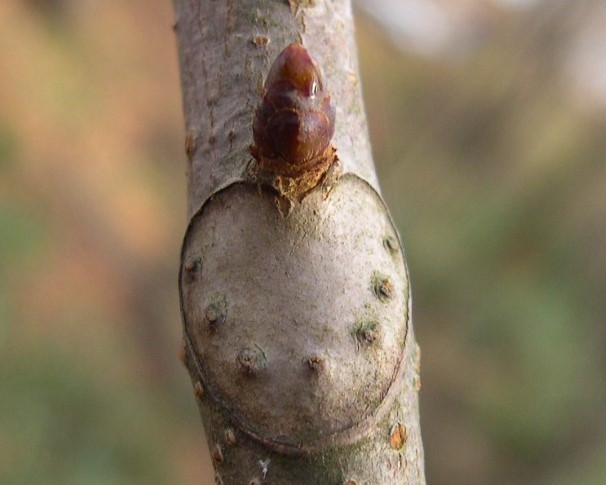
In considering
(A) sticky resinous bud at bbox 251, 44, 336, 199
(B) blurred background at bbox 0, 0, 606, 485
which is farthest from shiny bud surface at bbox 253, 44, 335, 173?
(B) blurred background at bbox 0, 0, 606, 485

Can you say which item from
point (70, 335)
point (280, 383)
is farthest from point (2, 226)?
point (280, 383)

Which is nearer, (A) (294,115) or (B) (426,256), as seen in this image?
(A) (294,115)

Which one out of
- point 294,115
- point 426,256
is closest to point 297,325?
point 294,115

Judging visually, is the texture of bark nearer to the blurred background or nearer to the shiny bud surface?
the shiny bud surface

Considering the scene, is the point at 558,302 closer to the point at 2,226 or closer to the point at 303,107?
the point at 2,226

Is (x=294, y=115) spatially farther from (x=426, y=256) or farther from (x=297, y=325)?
(x=426, y=256)

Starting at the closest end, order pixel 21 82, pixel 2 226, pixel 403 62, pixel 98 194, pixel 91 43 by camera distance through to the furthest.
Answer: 1. pixel 2 226
2. pixel 21 82
3. pixel 98 194
4. pixel 91 43
5. pixel 403 62
